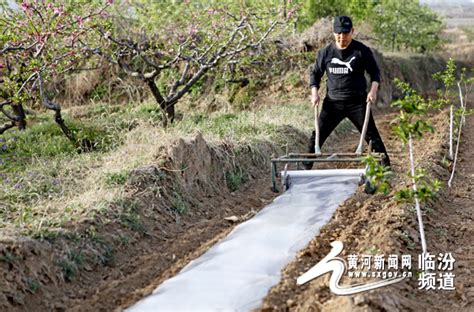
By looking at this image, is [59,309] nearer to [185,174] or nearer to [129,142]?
[185,174]

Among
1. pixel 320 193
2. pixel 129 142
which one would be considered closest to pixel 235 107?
pixel 129 142

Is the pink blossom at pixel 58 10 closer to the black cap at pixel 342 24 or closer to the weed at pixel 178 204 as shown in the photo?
the weed at pixel 178 204

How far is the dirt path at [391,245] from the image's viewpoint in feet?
13.8

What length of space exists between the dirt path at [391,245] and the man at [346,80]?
92cm

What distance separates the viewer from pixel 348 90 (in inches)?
297

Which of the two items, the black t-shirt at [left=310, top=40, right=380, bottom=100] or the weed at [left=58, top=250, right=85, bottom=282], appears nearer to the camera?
the weed at [left=58, top=250, right=85, bottom=282]

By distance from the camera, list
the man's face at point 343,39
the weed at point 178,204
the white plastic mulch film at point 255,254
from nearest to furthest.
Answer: the white plastic mulch film at point 255,254
the weed at point 178,204
the man's face at point 343,39

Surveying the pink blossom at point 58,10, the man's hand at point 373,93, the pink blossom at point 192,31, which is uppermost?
the pink blossom at point 58,10

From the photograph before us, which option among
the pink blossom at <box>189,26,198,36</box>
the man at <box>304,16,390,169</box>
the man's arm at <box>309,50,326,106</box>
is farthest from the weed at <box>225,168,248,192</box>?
the pink blossom at <box>189,26,198,36</box>

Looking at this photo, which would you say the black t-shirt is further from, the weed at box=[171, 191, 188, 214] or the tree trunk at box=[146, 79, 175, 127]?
the tree trunk at box=[146, 79, 175, 127]

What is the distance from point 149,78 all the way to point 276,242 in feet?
21.0

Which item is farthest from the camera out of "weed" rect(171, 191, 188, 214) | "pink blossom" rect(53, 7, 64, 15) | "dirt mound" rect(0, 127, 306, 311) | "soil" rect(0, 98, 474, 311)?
"pink blossom" rect(53, 7, 64, 15)

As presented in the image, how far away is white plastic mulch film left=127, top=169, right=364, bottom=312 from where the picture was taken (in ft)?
13.8

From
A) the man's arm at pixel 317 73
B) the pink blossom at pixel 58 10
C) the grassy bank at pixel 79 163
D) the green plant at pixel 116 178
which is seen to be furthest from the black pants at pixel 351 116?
the pink blossom at pixel 58 10
